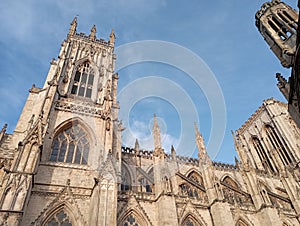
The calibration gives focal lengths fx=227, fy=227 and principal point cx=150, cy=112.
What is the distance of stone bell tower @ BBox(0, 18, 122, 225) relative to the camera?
1134 centimetres

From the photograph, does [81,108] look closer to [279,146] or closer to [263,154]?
[279,146]

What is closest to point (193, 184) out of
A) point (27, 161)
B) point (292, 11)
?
point (27, 161)

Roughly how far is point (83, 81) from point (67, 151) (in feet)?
29.5

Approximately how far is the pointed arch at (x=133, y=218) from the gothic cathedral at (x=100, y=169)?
2.2 inches

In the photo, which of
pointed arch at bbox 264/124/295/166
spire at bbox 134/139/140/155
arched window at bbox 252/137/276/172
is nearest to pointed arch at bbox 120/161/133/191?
spire at bbox 134/139/140/155

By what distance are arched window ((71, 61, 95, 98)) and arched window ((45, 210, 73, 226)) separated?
11286 mm

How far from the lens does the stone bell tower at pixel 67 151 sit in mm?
11344

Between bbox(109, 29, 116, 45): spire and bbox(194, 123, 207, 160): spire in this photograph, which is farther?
bbox(109, 29, 116, 45): spire

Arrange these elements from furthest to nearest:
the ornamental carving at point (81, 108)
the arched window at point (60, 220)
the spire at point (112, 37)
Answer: the spire at point (112, 37) < the ornamental carving at point (81, 108) < the arched window at point (60, 220)

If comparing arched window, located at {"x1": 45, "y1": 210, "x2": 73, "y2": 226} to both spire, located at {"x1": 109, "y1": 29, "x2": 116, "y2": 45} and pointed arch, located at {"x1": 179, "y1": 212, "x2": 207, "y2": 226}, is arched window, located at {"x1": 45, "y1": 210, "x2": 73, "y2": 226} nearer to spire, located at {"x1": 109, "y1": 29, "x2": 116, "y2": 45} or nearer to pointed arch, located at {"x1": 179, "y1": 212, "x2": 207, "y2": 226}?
pointed arch, located at {"x1": 179, "y1": 212, "x2": 207, "y2": 226}

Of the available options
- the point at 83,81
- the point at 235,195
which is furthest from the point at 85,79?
the point at 235,195

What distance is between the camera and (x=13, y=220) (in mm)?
9781

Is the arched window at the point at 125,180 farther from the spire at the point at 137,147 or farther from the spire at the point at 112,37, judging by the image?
the spire at the point at 112,37

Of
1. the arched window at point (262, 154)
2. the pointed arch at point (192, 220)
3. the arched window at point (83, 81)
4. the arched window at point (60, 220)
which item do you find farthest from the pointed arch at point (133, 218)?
the arched window at point (262, 154)
